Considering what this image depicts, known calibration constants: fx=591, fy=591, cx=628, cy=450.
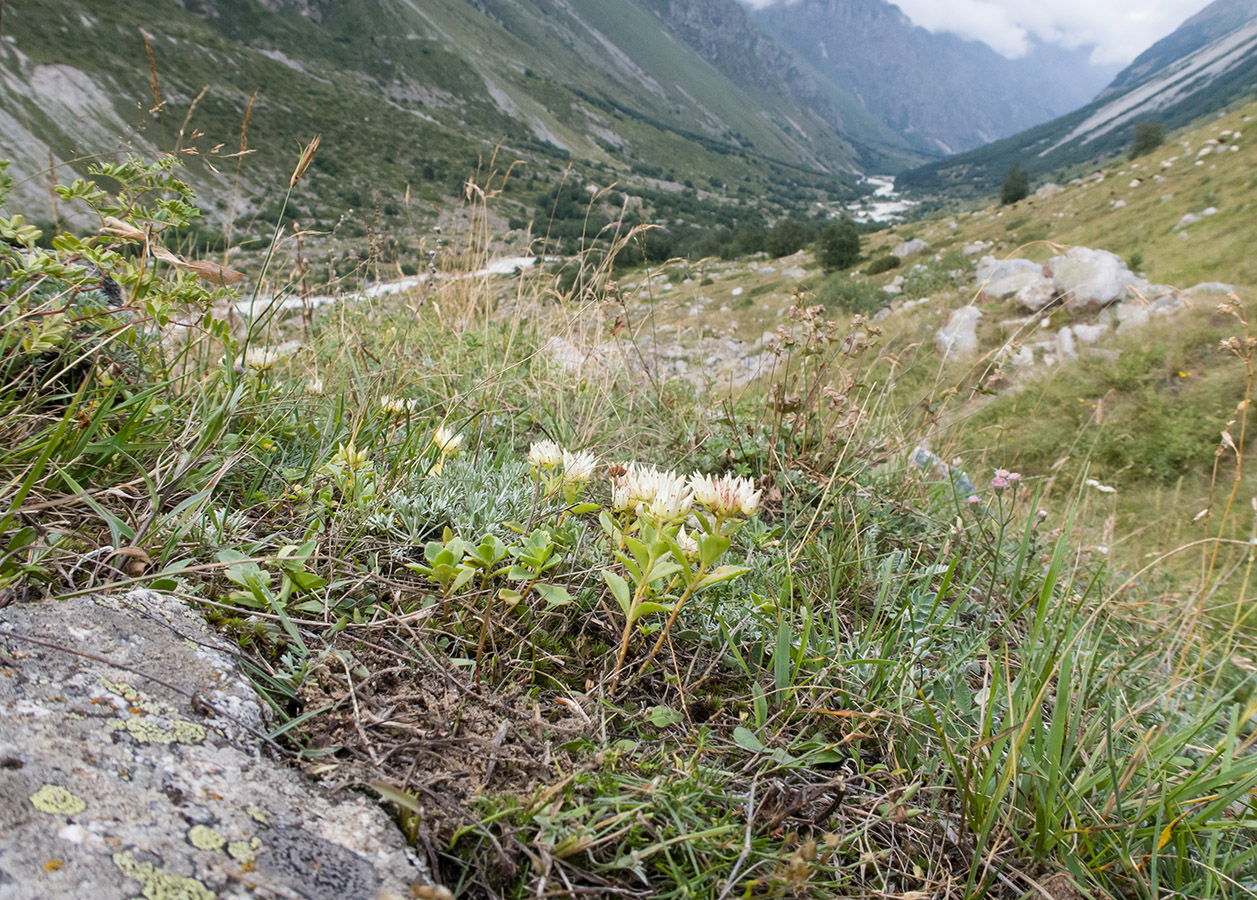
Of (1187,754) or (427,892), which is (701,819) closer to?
(427,892)

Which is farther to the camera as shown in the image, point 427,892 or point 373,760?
point 373,760

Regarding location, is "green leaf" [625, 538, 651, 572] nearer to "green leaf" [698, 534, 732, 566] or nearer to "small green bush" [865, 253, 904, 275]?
"green leaf" [698, 534, 732, 566]

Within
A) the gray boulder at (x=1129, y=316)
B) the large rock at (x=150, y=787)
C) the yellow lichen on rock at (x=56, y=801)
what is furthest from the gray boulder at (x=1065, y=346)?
the yellow lichen on rock at (x=56, y=801)

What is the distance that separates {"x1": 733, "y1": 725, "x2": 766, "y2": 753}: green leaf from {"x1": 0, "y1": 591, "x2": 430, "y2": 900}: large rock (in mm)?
574

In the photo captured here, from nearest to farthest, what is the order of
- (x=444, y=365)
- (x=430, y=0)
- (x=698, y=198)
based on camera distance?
1. (x=444, y=365)
2. (x=698, y=198)
3. (x=430, y=0)

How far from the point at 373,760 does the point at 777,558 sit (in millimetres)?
1166

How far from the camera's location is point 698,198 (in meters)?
92.8

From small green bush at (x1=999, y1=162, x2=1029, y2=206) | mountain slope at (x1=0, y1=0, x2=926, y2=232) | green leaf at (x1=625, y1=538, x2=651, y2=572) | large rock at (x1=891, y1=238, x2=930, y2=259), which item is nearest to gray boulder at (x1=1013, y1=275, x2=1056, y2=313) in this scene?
green leaf at (x1=625, y1=538, x2=651, y2=572)

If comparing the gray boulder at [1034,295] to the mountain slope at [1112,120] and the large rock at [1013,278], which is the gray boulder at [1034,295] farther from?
the mountain slope at [1112,120]

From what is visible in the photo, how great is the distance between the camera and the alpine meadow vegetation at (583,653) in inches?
36.5

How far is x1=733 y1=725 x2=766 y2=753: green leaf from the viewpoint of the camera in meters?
1.09

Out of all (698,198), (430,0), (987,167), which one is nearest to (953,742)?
(698,198)

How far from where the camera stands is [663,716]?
113 cm

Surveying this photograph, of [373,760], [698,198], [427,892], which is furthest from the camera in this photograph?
[698,198]
